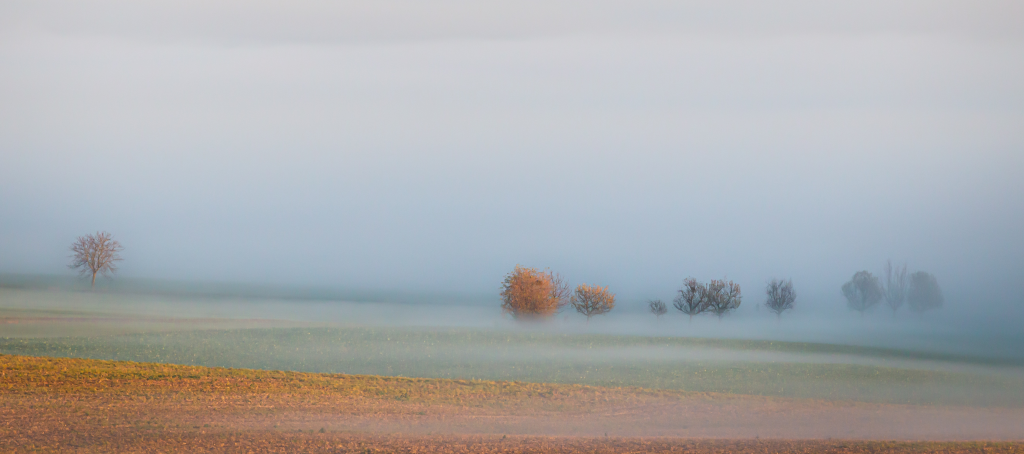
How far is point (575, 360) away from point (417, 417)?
17.2 metres

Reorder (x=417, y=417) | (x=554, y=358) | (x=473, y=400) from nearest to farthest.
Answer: (x=417, y=417), (x=473, y=400), (x=554, y=358)

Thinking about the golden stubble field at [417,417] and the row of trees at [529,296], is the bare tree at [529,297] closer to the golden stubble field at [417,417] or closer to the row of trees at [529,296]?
the row of trees at [529,296]

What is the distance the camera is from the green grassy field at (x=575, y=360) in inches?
1025

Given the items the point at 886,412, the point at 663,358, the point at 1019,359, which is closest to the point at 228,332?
the point at 663,358

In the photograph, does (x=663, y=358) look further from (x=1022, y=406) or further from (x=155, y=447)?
(x=155, y=447)

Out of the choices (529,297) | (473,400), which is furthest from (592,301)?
(473,400)

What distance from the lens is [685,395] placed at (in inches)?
853

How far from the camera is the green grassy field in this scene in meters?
26.0

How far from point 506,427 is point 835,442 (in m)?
7.54

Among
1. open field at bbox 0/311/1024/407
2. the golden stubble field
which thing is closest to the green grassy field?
open field at bbox 0/311/1024/407

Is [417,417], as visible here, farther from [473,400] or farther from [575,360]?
[575,360]

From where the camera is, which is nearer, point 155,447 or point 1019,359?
point 155,447

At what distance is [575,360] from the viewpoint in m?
33.0

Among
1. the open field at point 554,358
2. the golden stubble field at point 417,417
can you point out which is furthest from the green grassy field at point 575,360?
the golden stubble field at point 417,417
